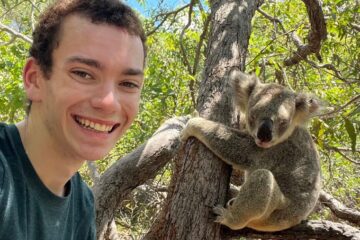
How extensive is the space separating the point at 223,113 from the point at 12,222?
2077 mm

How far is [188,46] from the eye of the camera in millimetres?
6258

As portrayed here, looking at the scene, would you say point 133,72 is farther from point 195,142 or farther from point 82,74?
point 195,142

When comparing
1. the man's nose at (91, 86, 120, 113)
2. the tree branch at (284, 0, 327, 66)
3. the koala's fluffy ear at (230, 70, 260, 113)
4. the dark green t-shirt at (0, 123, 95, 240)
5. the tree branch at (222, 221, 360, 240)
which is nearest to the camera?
the dark green t-shirt at (0, 123, 95, 240)

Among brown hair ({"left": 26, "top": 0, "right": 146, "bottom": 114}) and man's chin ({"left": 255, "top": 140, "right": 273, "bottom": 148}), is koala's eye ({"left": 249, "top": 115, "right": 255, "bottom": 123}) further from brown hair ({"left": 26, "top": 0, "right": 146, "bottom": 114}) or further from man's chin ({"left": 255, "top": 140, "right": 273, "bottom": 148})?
brown hair ({"left": 26, "top": 0, "right": 146, "bottom": 114})

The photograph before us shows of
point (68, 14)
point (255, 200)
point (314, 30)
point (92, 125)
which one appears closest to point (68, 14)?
point (68, 14)

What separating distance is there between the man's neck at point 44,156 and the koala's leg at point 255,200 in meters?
1.78

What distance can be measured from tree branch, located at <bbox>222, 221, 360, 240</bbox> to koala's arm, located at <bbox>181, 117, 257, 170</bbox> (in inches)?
19.8

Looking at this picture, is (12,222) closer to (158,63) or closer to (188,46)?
(158,63)

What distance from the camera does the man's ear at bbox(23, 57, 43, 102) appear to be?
1.43 m

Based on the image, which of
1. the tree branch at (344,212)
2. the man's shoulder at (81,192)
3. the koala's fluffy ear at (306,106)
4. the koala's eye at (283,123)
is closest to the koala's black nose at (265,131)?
the koala's eye at (283,123)

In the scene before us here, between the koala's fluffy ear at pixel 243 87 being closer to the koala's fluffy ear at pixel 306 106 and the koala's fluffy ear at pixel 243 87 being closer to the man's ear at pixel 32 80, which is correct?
the koala's fluffy ear at pixel 306 106

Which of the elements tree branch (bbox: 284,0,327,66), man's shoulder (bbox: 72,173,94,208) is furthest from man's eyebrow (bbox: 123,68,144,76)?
tree branch (bbox: 284,0,327,66)

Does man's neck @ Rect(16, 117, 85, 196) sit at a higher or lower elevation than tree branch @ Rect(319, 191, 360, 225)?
lower

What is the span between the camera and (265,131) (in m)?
3.49
